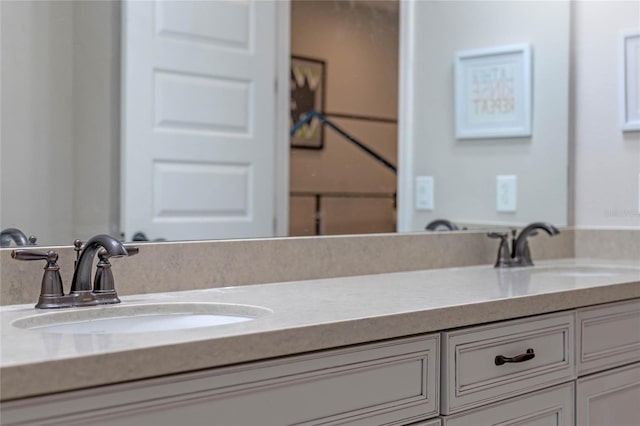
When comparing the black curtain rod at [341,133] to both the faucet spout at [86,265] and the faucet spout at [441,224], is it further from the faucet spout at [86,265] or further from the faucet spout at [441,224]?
the faucet spout at [86,265]

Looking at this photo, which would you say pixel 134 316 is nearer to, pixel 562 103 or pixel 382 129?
pixel 382 129

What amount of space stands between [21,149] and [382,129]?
39.2 inches

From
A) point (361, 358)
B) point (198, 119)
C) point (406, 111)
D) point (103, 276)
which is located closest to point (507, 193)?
point (406, 111)

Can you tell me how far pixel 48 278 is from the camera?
53.7 inches

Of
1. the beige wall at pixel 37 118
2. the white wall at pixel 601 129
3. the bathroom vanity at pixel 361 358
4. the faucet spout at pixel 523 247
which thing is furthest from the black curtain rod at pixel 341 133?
the white wall at pixel 601 129

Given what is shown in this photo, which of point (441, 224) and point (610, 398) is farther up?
point (441, 224)

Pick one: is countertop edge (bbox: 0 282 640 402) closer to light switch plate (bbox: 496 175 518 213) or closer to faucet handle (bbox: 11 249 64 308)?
faucet handle (bbox: 11 249 64 308)

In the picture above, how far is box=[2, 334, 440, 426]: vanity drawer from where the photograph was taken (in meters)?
0.97

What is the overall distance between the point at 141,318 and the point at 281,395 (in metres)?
0.36

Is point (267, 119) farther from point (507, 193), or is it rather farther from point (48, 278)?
point (507, 193)

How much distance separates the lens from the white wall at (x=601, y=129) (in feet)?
8.17

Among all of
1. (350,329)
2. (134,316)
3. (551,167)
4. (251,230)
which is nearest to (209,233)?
(251,230)

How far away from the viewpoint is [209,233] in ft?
5.61

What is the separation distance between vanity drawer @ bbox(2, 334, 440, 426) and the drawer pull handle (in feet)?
0.60
